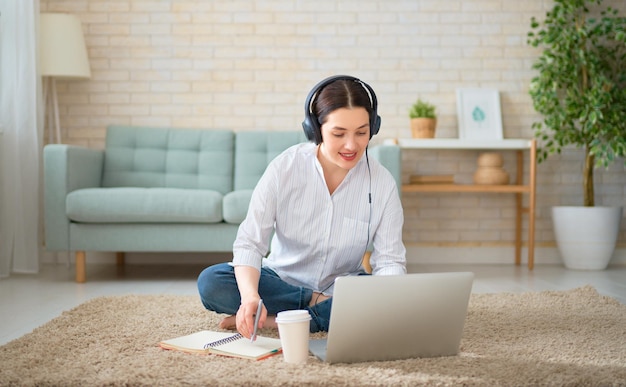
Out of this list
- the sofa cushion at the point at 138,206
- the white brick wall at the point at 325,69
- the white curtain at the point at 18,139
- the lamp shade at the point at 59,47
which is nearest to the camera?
the sofa cushion at the point at 138,206

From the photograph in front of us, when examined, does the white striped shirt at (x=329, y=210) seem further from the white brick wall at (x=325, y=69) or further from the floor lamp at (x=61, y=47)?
the floor lamp at (x=61, y=47)

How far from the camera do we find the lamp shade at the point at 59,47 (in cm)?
374

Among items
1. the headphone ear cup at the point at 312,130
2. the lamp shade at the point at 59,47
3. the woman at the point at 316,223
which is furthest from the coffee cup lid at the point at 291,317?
the lamp shade at the point at 59,47

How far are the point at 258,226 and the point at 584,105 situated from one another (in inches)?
112

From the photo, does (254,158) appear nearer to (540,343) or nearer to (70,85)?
(70,85)

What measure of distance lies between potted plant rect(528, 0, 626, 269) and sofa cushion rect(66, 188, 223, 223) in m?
2.15

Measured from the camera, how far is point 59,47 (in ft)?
12.3

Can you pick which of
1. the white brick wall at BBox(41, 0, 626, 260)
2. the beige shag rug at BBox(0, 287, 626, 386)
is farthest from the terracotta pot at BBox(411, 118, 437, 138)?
the beige shag rug at BBox(0, 287, 626, 386)

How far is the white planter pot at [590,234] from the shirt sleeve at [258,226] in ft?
8.63

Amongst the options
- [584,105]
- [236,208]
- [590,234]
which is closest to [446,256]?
[590,234]

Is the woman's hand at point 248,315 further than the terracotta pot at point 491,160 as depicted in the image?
No

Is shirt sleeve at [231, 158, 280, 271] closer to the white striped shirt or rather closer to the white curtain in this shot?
the white striped shirt

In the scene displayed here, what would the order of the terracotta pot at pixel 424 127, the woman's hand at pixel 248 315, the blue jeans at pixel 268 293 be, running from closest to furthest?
the woman's hand at pixel 248 315, the blue jeans at pixel 268 293, the terracotta pot at pixel 424 127

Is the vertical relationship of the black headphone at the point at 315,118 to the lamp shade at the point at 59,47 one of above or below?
below
